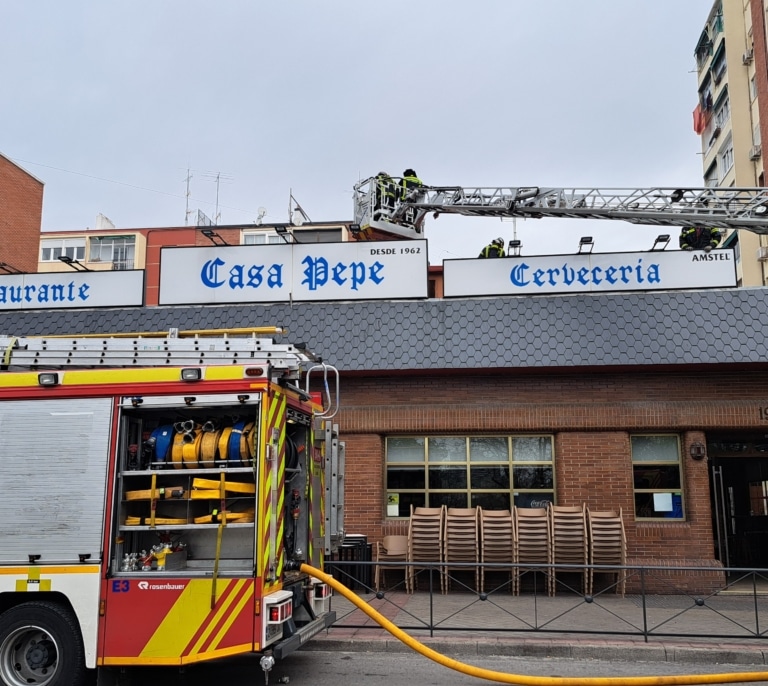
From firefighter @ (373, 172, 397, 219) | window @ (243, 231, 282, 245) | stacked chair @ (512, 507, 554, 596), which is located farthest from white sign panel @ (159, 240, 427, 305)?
window @ (243, 231, 282, 245)

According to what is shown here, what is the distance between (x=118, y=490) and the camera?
6.79 m

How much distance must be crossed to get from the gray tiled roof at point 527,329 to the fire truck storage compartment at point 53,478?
6445 mm

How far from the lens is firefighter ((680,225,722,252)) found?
15.4 m

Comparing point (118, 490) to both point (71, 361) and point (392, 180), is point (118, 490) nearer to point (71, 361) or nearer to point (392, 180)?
point (71, 361)

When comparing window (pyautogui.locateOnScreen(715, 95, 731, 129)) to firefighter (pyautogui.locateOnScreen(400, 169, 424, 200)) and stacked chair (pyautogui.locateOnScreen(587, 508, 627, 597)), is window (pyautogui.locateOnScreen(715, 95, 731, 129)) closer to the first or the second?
firefighter (pyautogui.locateOnScreen(400, 169, 424, 200))

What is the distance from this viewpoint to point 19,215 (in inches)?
996

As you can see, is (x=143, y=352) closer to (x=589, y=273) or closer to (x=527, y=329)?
(x=527, y=329)

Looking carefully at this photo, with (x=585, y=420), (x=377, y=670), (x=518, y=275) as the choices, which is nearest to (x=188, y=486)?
(x=377, y=670)

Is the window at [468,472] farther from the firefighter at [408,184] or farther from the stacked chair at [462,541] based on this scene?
the firefighter at [408,184]

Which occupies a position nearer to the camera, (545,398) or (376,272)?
(545,398)

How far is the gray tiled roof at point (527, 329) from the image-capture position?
1230 cm

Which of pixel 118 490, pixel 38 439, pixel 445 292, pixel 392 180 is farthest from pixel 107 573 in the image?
pixel 392 180

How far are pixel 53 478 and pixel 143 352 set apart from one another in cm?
137

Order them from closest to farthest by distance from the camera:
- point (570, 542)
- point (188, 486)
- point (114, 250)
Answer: point (188, 486) < point (570, 542) < point (114, 250)
